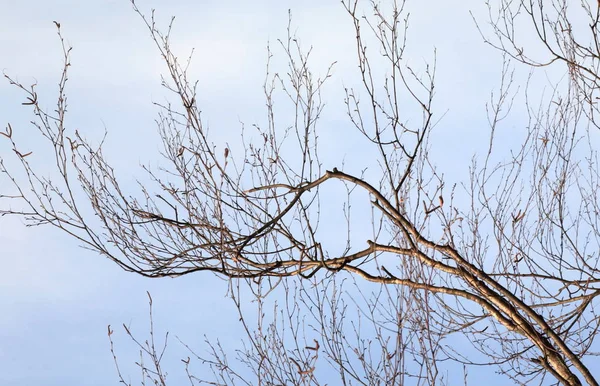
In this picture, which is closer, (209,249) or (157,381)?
(157,381)

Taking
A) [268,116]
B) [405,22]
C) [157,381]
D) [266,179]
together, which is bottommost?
[157,381]

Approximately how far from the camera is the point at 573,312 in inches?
160

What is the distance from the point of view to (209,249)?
3367mm

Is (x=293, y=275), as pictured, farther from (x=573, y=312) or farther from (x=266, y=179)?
(x=573, y=312)

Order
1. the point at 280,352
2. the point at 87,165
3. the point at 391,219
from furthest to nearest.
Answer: the point at 87,165 < the point at 391,219 < the point at 280,352

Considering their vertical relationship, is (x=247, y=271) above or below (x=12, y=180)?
below

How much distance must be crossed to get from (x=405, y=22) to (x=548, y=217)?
62.2 inches

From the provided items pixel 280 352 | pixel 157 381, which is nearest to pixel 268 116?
pixel 280 352

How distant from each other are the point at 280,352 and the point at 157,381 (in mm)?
616

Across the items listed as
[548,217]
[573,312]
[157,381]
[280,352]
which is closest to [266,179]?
[280,352]

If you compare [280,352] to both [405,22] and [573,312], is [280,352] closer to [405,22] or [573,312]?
[405,22]

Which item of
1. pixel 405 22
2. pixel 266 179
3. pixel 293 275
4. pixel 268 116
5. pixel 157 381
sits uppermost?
pixel 405 22

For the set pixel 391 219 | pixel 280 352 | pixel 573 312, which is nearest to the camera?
pixel 280 352

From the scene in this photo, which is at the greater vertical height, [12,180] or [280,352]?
[12,180]
